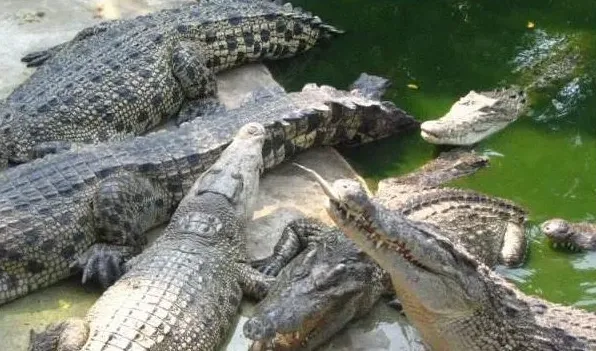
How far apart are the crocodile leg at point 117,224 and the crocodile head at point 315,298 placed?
0.94m

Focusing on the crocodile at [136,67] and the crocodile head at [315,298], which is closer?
the crocodile head at [315,298]

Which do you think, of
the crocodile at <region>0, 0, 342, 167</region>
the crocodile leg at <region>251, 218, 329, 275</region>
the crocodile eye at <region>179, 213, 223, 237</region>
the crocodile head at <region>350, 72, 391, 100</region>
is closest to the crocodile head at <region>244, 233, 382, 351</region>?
the crocodile leg at <region>251, 218, 329, 275</region>

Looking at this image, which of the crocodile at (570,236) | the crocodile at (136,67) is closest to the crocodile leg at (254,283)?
the crocodile at (136,67)

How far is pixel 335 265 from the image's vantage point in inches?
172

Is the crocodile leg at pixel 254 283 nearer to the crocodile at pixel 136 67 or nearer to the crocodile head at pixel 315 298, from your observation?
the crocodile head at pixel 315 298

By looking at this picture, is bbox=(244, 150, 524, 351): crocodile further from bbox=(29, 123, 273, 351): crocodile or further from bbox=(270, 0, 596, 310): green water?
bbox=(270, 0, 596, 310): green water

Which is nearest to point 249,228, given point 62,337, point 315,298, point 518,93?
point 315,298

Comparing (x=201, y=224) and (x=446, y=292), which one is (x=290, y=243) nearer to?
(x=201, y=224)

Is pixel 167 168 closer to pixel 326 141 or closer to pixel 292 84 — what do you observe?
pixel 326 141

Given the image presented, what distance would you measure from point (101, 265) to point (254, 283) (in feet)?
2.71

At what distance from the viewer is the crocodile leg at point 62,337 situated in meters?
4.04

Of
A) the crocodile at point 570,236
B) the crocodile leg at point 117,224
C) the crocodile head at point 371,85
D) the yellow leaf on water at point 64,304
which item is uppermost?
the crocodile head at point 371,85

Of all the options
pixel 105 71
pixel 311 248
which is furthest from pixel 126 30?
pixel 311 248

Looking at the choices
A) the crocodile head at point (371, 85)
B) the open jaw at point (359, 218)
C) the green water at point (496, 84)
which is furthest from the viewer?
the crocodile head at point (371, 85)
